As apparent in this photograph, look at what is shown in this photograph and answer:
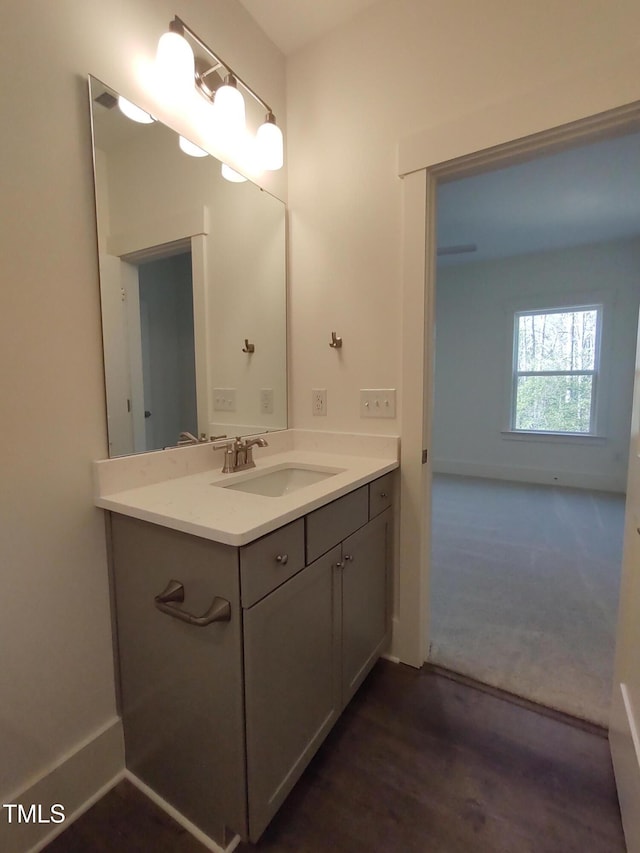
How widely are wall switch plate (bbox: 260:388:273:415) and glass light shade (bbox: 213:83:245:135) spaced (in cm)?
104

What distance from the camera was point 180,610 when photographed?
0.96m

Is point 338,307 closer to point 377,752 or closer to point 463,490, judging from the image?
point 377,752

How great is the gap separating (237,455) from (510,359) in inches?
169

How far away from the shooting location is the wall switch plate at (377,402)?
5.40ft

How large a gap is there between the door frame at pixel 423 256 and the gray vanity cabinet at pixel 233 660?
427 millimetres

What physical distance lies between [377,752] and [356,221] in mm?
1993

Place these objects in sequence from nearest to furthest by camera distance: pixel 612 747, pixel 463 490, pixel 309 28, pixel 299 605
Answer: pixel 299 605 < pixel 612 747 < pixel 309 28 < pixel 463 490

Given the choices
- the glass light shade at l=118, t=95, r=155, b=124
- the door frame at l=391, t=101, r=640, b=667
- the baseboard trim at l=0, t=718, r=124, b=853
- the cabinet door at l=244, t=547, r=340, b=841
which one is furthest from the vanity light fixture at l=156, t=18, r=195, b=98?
the baseboard trim at l=0, t=718, r=124, b=853

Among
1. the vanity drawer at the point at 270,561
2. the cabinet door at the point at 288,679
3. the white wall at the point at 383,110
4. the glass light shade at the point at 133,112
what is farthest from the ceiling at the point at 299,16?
the cabinet door at the point at 288,679

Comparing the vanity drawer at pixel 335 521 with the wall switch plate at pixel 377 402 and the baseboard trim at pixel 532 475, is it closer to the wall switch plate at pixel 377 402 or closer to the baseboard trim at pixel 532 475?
the wall switch plate at pixel 377 402

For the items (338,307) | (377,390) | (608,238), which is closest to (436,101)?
(338,307)

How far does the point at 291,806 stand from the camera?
43.6 inches

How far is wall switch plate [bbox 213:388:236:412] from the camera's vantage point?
5.37 ft

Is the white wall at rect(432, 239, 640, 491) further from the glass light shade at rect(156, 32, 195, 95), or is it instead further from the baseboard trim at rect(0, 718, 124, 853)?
the baseboard trim at rect(0, 718, 124, 853)
